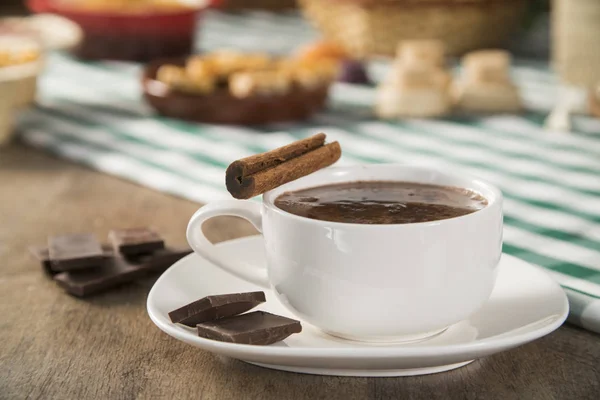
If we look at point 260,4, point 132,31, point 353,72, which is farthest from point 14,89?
point 260,4

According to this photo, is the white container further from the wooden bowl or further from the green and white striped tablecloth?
the wooden bowl

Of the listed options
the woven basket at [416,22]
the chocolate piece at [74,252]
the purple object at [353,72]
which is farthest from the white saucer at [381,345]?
the woven basket at [416,22]

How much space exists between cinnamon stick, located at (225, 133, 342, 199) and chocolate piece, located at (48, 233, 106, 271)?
0.80ft

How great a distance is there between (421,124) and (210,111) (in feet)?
1.25

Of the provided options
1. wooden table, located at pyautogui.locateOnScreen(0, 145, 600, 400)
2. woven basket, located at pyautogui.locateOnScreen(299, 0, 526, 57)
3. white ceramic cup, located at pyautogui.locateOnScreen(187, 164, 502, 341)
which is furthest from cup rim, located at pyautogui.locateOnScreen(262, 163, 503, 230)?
woven basket, located at pyautogui.locateOnScreen(299, 0, 526, 57)

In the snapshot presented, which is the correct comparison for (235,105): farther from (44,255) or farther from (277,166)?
(277,166)

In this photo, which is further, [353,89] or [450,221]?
[353,89]

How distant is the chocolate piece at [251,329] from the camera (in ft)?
2.07

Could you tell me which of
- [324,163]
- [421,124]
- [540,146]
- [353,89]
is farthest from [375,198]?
[353,89]

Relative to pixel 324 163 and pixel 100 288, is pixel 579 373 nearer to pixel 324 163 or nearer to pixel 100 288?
pixel 324 163

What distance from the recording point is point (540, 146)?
1.38 m

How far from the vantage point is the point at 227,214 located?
0.72 m

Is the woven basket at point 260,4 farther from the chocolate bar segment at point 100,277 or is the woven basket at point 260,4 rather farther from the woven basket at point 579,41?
the chocolate bar segment at point 100,277

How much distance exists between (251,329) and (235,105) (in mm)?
937
